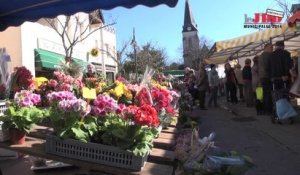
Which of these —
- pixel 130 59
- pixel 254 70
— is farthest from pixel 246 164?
pixel 130 59

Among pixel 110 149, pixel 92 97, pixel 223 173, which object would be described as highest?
pixel 92 97

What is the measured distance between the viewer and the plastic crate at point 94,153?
3666 mm

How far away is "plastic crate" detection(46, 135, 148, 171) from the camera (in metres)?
3.67

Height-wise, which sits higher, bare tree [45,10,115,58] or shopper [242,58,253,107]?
bare tree [45,10,115,58]

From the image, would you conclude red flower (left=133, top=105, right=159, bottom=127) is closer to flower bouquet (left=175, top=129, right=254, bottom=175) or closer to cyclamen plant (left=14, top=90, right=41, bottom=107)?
flower bouquet (left=175, top=129, right=254, bottom=175)

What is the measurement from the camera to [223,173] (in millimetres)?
3895

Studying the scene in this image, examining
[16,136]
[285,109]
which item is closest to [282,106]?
[285,109]

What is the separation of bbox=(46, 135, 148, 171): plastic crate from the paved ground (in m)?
3.22

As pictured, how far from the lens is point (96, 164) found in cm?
371

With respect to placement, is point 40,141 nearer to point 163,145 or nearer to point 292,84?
point 163,145

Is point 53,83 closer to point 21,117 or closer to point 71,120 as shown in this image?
point 21,117

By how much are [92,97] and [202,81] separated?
13632mm

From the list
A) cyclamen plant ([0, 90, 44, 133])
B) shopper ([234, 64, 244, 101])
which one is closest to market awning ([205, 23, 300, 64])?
shopper ([234, 64, 244, 101])

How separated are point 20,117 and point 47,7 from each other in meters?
1.43
